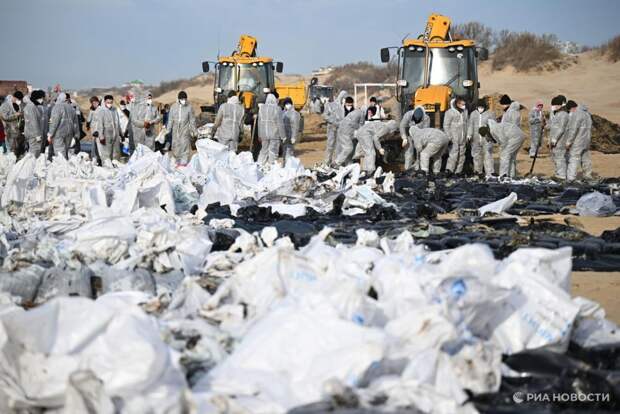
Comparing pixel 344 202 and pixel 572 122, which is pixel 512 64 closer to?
pixel 572 122

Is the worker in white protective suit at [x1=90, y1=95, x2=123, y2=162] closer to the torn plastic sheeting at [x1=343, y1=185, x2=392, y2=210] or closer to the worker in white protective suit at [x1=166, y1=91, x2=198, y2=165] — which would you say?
the worker in white protective suit at [x1=166, y1=91, x2=198, y2=165]

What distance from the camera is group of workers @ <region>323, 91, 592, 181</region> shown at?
43.1 ft

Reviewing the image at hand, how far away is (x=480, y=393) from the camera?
3.05 m

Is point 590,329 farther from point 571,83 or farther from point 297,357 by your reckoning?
point 571,83

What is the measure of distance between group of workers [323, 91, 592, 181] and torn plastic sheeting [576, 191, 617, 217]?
4.17 m

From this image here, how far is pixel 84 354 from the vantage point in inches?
112

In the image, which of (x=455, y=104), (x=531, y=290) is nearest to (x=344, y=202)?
(x=531, y=290)

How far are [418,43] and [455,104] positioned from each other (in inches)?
67.7

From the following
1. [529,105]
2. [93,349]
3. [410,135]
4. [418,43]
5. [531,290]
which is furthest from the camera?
[529,105]

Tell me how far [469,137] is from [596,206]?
19.4 feet

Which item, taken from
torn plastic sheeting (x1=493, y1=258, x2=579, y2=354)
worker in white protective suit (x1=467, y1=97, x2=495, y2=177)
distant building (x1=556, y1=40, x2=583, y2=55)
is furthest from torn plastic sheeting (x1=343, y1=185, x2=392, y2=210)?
distant building (x1=556, y1=40, x2=583, y2=55)

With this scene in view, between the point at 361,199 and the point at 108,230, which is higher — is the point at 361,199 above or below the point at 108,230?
below

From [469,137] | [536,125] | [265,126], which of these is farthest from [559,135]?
[265,126]

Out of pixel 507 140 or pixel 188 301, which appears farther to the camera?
pixel 507 140
